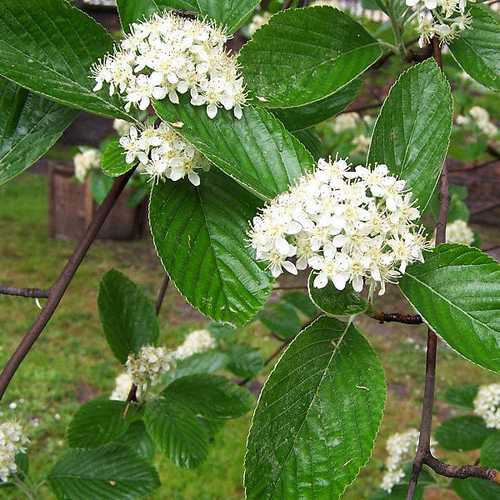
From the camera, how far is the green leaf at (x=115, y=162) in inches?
27.7

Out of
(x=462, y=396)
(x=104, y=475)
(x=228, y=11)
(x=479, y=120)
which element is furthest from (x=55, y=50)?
(x=479, y=120)

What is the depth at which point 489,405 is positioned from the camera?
157 cm

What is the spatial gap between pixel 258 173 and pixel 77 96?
0.61ft

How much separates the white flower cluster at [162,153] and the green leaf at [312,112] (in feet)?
0.62

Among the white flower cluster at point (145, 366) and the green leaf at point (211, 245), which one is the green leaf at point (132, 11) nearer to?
the green leaf at point (211, 245)

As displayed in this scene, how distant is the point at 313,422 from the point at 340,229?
0.18 metres

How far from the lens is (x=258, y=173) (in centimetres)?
67

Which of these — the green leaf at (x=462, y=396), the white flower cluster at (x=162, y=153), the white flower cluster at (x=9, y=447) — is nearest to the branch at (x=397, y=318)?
the white flower cluster at (x=162, y=153)

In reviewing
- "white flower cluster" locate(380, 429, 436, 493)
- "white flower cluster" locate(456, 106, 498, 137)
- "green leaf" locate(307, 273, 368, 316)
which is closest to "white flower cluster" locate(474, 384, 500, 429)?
"white flower cluster" locate(380, 429, 436, 493)

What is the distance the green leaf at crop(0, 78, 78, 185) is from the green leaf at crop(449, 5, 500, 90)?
0.50 metres

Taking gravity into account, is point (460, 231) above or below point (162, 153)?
above

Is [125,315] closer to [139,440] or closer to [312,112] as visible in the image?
[139,440]

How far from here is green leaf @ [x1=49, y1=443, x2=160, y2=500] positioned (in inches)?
46.9

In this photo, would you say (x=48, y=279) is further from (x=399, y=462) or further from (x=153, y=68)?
(x=153, y=68)
